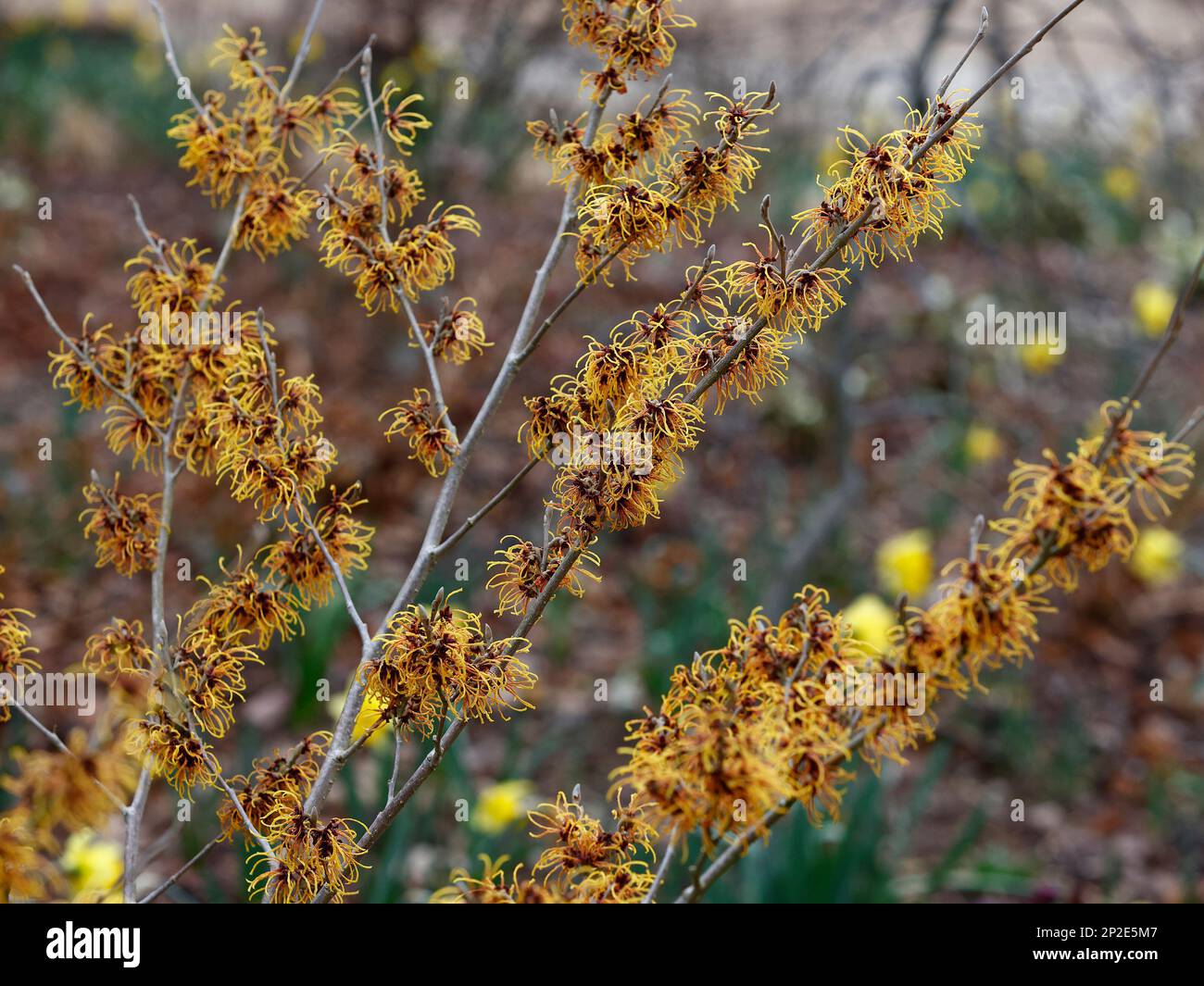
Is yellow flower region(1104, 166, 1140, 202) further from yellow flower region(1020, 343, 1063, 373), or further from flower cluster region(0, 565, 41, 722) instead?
flower cluster region(0, 565, 41, 722)

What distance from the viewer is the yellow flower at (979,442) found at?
4.66 meters

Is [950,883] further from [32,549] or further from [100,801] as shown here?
[32,549]

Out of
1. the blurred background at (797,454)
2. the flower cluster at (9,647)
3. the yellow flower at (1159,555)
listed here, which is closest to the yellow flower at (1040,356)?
the blurred background at (797,454)

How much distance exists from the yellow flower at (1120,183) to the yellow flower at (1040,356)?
114 cm

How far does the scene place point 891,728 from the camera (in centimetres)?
116

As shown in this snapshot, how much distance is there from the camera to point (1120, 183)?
239 inches

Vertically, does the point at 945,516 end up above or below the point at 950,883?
above

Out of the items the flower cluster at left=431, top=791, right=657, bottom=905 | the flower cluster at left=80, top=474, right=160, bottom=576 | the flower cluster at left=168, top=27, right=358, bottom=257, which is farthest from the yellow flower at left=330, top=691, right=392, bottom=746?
the flower cluster at left=168, top=27, right=358, bottom=257

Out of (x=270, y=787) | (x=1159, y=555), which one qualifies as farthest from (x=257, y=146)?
(x=1159, y=555)

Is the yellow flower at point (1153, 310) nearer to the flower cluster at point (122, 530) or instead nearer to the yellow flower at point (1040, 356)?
the yellow flower at point (1040, 356)

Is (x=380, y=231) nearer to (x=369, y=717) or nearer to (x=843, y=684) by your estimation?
(x=369, y=717)

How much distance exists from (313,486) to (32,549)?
10.3ft

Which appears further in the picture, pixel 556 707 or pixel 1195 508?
pixel 1195 508

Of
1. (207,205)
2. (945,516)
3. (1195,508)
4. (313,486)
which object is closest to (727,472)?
(945,516)
